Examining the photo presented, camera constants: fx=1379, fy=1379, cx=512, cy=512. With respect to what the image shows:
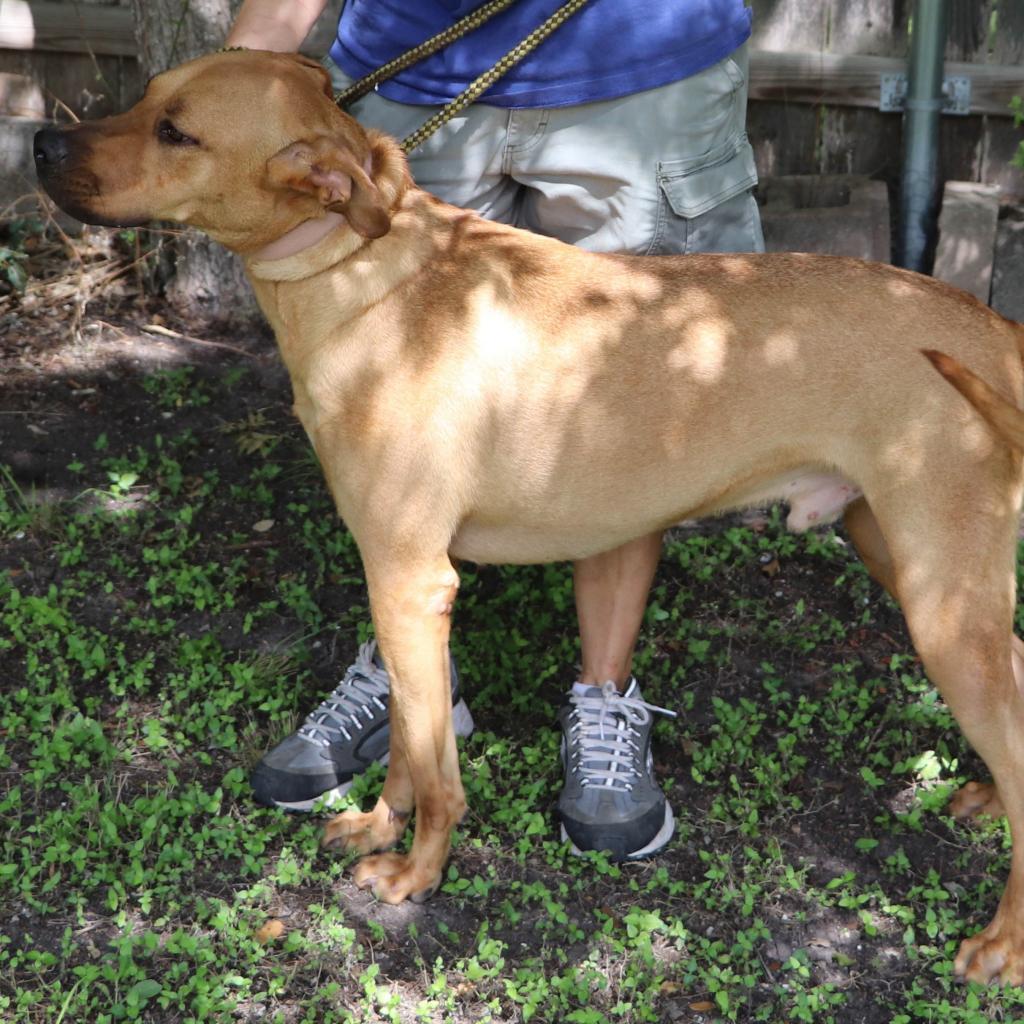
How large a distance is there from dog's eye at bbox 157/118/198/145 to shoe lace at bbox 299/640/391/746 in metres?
1.54

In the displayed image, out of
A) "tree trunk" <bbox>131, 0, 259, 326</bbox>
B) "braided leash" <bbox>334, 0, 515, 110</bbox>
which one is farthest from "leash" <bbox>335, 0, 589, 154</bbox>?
"tree trunk" <bbox>131, 0, 259, 326</bbox>

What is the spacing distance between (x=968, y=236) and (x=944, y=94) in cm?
56

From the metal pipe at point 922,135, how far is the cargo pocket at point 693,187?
6.60ft

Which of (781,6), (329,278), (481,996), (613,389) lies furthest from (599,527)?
(781,6)

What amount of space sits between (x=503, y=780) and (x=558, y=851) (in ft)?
1.00

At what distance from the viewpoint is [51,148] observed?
2848 millimetres

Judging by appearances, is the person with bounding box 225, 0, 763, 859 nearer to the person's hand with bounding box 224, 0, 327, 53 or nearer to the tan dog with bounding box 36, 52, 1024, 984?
the person's hand with bounding box 224, 0, 327, 53

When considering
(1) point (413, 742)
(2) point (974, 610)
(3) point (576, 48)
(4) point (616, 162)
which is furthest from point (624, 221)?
(1) point (413, 742)

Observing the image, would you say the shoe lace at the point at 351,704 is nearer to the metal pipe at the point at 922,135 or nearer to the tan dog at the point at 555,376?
the tan dog at the point at 555,376

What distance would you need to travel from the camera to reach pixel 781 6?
214 inches

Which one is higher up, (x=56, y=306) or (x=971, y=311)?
(x=971, y=311)

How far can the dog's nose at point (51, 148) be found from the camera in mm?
2842

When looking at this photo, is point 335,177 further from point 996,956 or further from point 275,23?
point 996,956

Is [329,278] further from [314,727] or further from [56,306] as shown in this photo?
[56,306]
